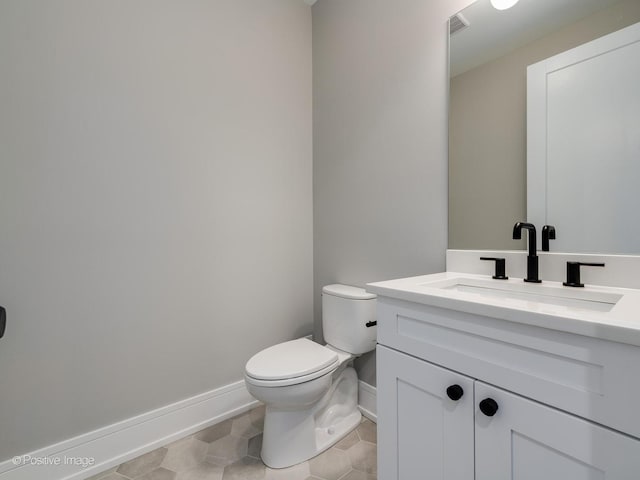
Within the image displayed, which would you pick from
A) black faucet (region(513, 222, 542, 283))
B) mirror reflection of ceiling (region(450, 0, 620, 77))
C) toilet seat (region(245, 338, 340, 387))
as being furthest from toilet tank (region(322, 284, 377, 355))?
mirror reflection of ceiling (region(450, 0, 620, 77))

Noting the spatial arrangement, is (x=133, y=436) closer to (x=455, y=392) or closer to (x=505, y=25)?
(x=455, y=392)

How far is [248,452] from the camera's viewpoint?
1.37 meters

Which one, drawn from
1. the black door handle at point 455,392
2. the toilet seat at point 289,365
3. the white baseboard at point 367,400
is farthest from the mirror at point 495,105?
the white baseboard at point 367,400

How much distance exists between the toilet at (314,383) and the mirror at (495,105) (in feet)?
2.08

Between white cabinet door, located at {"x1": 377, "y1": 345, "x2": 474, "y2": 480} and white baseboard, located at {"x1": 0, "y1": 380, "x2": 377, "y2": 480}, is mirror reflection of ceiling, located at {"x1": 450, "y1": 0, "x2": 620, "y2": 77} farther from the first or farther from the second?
white baseboard, located at {"x1": 0, "y1": 380, "x2": 377, "y2": 480}

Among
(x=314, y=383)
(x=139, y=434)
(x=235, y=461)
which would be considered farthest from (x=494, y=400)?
(x=139, y=434)

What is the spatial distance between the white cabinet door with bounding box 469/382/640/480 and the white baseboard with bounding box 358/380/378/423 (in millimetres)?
950

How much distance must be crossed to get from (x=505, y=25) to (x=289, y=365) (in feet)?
5.32

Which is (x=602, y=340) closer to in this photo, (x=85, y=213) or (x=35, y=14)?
(x=85, y=213)

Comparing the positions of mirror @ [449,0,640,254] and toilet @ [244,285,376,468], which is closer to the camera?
mirror @ [449,0,640,254]

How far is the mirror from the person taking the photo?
1017mm

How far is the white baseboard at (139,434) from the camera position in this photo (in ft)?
3.84

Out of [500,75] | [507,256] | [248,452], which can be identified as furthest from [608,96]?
[248,452]

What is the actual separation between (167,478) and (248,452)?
34cm
